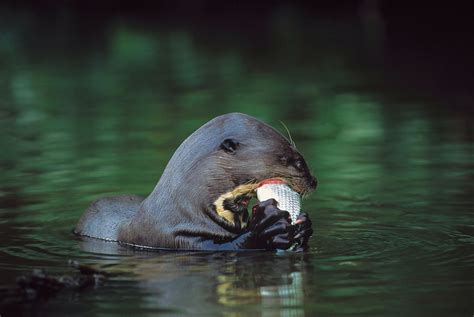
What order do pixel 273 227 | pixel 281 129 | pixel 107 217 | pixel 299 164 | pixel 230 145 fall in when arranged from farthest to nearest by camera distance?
pixel 281 129 < pixel 107 217 < pixel 299 164 < pixel 230 145 < pixel 273 227

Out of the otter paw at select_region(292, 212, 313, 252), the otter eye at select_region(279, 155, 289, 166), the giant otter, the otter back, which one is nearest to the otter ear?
the giant otter

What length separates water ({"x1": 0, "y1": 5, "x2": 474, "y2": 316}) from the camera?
6.85 meters

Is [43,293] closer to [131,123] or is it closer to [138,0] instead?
[131,123]

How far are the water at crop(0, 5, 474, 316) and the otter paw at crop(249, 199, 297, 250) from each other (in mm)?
92

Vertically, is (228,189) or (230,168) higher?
(230,168)

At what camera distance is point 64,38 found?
2630 centimetres

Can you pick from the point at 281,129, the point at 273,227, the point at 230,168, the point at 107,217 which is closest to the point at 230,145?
the point at 230,168

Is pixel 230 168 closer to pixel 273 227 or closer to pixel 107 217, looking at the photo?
pixel 273 227

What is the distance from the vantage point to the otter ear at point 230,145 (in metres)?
7.68

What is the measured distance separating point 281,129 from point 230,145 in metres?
5.55

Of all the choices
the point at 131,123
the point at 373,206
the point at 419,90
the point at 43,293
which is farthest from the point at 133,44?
the point at 43,293

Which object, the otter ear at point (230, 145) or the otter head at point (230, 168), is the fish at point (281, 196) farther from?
the otter ear at point (230, 145)

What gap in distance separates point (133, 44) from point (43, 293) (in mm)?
17521

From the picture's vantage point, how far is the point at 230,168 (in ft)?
25.2
